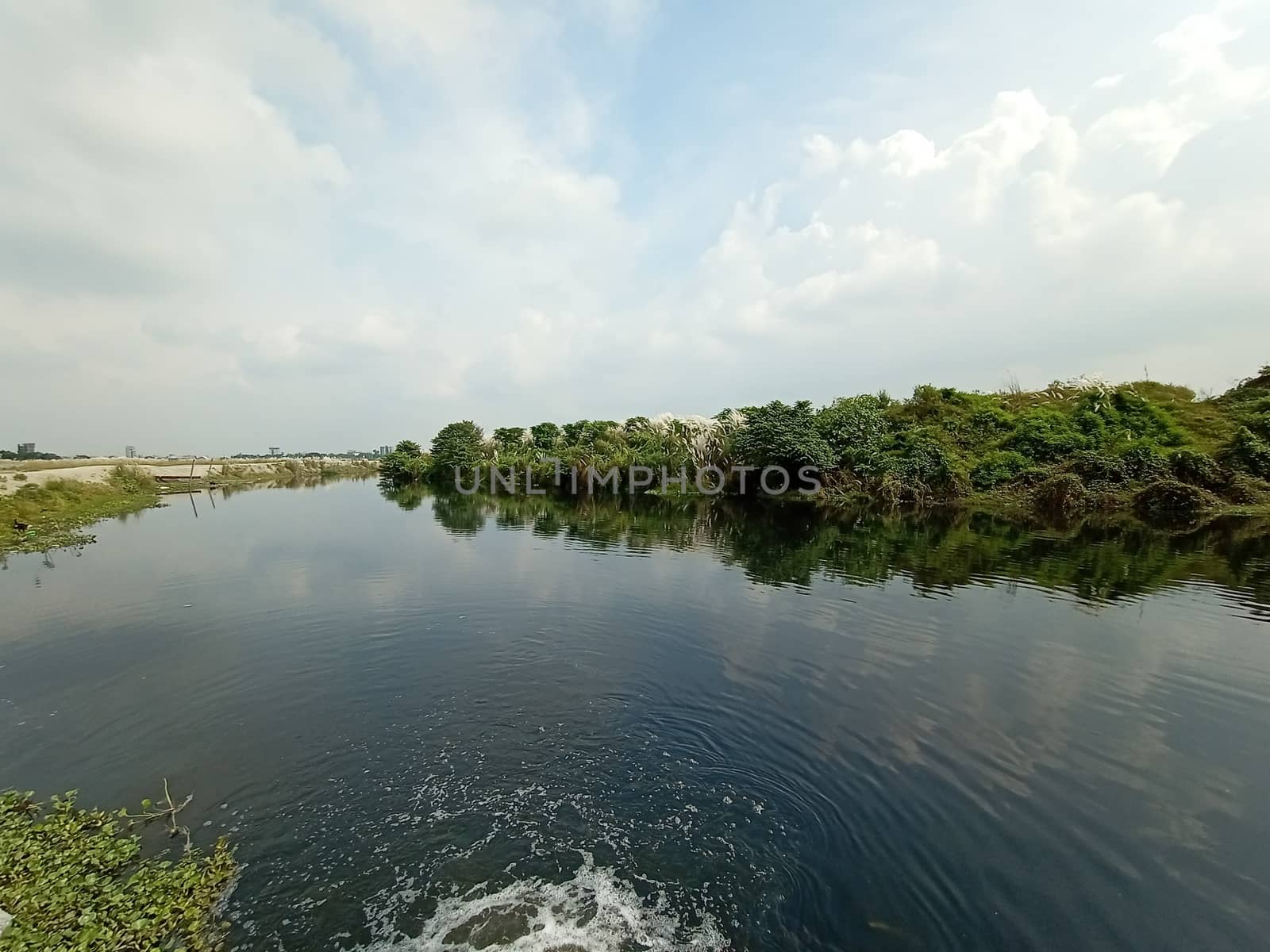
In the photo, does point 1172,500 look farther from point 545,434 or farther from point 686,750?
point 545,434

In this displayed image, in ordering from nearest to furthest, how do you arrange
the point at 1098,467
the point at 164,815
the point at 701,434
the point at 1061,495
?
the point at 164,815 → the point at 1061,495 → the point at 1098,467 → the point at 701,434

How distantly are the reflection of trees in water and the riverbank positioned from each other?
1260 centimetres

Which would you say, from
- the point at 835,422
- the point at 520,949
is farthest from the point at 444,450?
the point at 520,949

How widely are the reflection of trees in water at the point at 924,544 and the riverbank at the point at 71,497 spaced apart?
41.3 feet

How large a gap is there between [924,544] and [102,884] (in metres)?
18.3

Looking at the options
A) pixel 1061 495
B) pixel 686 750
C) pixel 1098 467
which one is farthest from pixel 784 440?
pixel 686 750

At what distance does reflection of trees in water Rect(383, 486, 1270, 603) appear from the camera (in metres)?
12.7

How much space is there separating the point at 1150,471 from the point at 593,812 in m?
31.3

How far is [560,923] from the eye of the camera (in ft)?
11.8

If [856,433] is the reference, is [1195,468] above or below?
below

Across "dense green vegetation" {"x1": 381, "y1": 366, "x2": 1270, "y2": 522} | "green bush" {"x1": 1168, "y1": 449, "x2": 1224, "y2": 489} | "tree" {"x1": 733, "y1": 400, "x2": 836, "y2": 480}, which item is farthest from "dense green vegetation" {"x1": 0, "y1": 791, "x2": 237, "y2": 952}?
"green bush" {"x1": 1168, "y1": 449, "x2": 1224, "y2": 489}

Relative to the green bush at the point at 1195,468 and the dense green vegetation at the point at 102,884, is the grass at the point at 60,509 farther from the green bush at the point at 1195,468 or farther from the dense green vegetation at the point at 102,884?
the green bush at the point at 1195,468

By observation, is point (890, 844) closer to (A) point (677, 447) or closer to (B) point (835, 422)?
(B) point (835, 422)

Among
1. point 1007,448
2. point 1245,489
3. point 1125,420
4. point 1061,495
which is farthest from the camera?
point 1007,448
